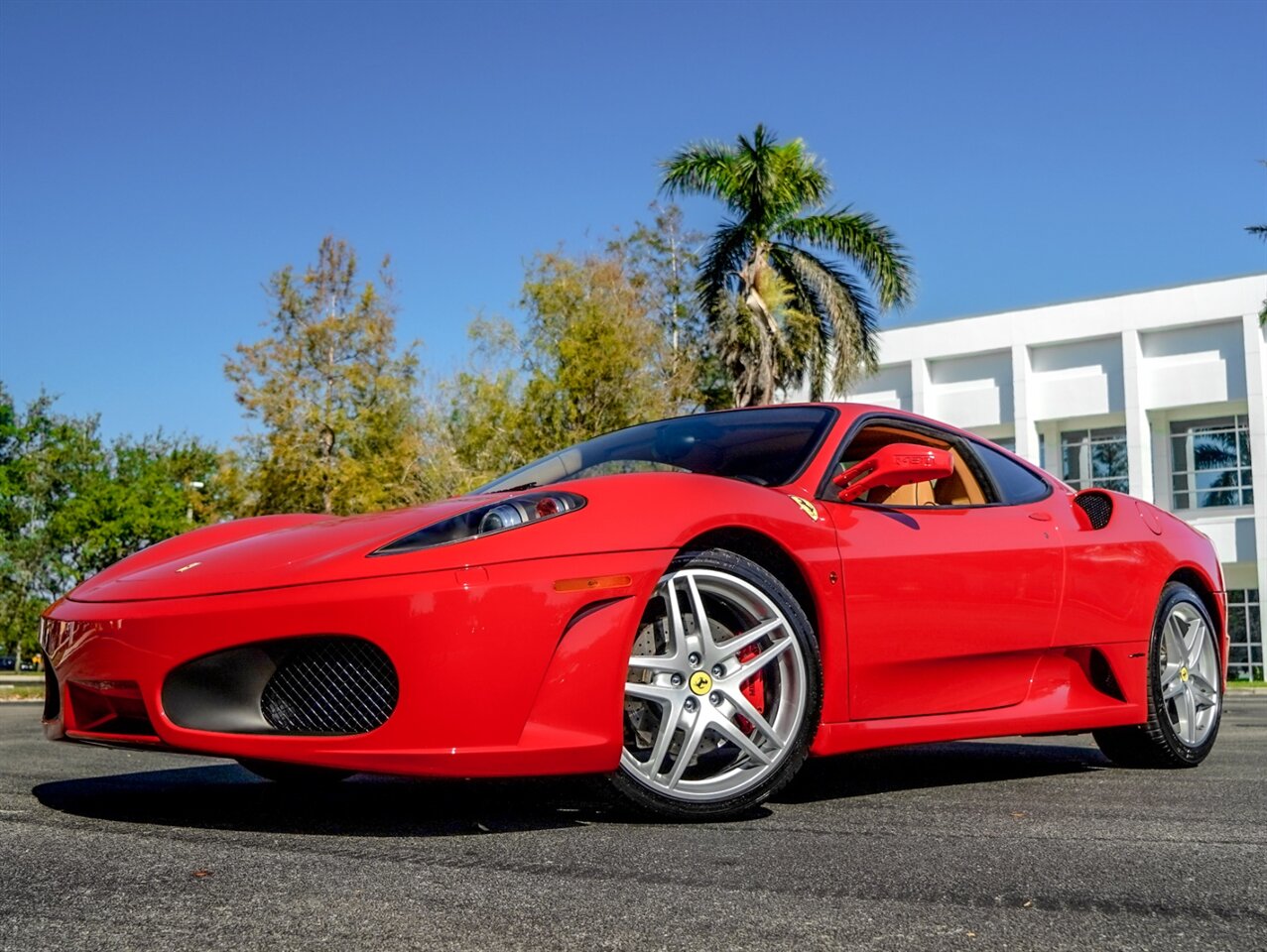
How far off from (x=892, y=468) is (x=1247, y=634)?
34.2 m

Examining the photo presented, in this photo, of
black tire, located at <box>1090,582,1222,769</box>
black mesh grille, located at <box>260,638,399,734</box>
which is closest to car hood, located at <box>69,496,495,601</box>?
black mesh grille, located at <box>260,638,399,734</box>

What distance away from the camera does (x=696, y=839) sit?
10.6 feet

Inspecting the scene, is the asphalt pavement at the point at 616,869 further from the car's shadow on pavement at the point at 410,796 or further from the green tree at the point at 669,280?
the green tree at the point at 669,280

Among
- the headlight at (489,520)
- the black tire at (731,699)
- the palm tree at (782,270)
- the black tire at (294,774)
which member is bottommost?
the black tire at (294,774)

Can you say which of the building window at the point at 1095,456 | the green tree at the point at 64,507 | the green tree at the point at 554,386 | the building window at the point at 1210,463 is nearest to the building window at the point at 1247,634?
the building window at the point at 1210,463

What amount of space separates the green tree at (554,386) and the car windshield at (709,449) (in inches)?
775

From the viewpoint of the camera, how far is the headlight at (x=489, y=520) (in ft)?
11.2

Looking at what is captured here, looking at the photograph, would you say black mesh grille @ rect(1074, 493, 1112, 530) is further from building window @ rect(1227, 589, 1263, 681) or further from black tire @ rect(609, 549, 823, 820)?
building window @ rect(1227, 589, 1263, 681)

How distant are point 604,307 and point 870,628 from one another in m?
23.1

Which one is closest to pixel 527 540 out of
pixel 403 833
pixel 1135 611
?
pixel 403 833

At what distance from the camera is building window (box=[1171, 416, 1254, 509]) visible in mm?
35188

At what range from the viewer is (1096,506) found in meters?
5.29

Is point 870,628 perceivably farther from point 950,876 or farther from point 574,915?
point 574,915

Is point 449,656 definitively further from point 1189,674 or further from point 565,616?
point 1189,674
